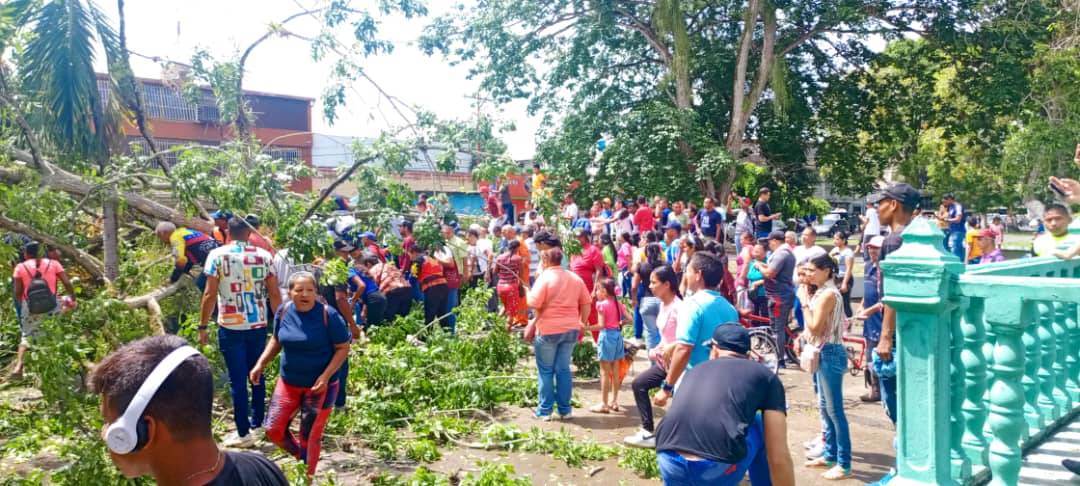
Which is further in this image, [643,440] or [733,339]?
[643,440]

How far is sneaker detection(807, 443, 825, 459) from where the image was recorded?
20.1 ft

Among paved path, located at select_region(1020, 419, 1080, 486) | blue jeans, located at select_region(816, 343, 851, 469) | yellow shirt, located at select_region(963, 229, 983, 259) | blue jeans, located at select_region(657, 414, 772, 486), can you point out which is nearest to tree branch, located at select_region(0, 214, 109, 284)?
blue jeans, located at select_region(657, 414, 772, 486)

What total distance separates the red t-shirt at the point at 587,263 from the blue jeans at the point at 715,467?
6.36 meters

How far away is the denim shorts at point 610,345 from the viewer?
7.61m

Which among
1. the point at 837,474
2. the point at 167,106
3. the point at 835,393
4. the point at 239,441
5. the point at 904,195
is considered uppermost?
the point at 167,106

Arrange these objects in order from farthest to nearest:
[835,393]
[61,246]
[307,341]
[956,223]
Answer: [956,223] < [61,246] < [835,393] < [307,341]

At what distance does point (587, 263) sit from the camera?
1027 cm

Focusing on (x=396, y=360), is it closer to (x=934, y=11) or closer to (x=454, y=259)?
(x=454, y=259)

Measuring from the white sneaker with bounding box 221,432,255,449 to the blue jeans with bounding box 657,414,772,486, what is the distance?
3.91 m

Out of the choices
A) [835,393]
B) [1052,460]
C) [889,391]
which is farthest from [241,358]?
[1052,460]

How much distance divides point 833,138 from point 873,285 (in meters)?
16.4

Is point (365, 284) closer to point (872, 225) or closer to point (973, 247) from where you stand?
point (872, 225)

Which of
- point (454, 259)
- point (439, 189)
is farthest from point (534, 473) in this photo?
point (454, 259)

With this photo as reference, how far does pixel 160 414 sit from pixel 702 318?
12.2 feet
